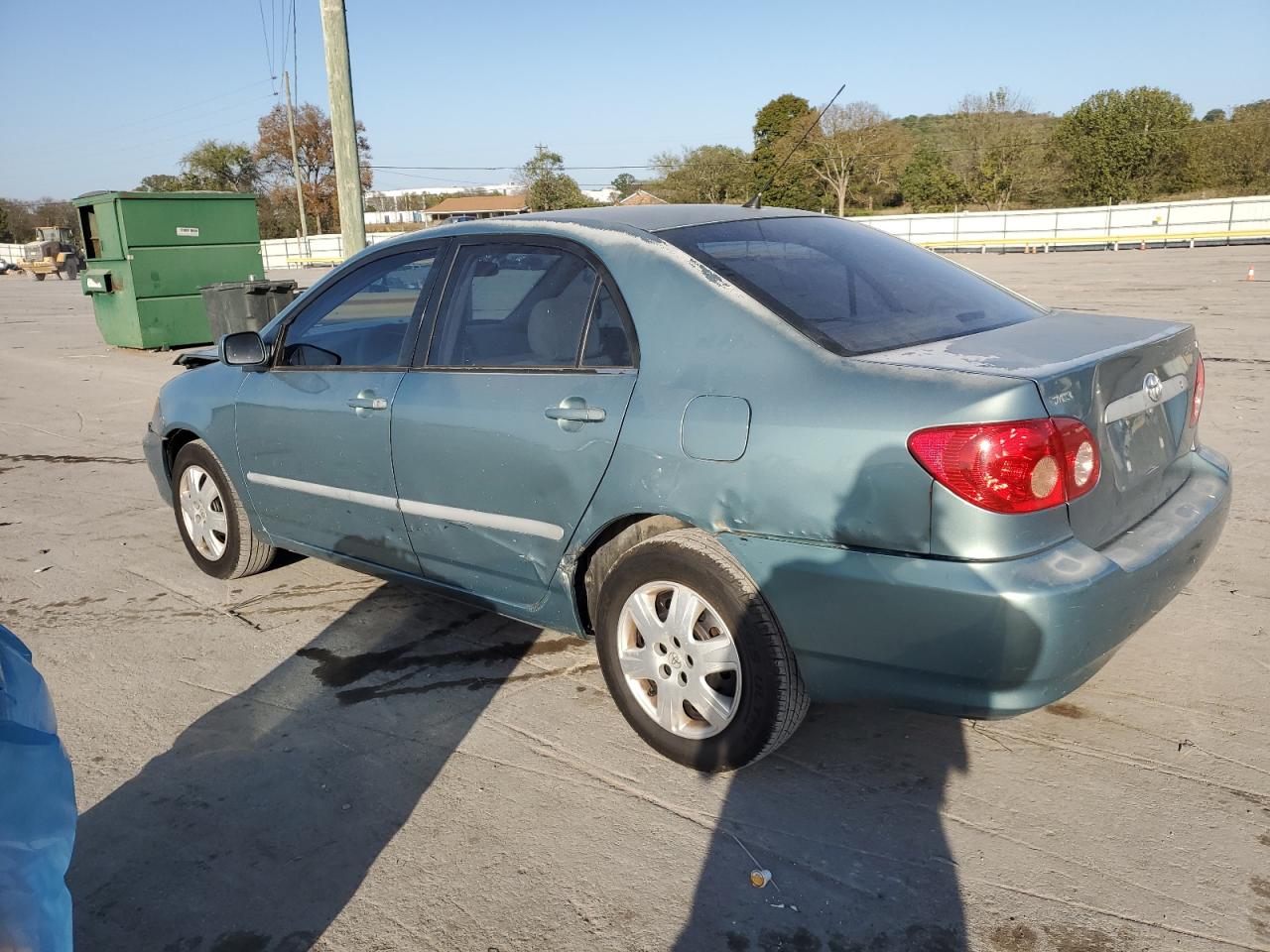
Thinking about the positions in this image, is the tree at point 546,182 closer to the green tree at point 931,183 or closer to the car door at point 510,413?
the green tree at point 931,183

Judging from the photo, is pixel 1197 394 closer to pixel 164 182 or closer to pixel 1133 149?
pixel 1133 149

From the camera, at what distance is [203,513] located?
16.6ft

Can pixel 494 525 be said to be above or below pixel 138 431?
above

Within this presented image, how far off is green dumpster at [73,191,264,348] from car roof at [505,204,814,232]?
39.5 feet

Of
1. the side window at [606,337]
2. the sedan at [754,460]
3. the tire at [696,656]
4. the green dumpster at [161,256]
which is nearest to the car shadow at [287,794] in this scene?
the sedan at [754,460]

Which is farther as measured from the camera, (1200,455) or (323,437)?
(323,437)

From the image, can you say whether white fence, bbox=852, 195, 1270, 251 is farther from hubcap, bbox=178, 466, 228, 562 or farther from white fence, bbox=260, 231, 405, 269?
hubcap, bbox=178, 466, 228, 562

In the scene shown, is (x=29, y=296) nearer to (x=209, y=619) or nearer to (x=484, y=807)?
(x=209, y=619)

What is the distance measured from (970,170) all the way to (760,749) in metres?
55.0

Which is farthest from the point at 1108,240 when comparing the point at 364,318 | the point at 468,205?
the point at 468,205

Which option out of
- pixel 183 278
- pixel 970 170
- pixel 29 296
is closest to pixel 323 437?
pixel 183 278

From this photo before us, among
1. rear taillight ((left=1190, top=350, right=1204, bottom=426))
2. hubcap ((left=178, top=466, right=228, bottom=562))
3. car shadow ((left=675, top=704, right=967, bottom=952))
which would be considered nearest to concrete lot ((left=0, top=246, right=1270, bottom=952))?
car shadow ((left=675, top=704, right=967, bottom=952))

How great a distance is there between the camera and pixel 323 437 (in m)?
4.14

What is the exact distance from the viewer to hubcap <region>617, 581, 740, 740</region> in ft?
Result: 9.84
